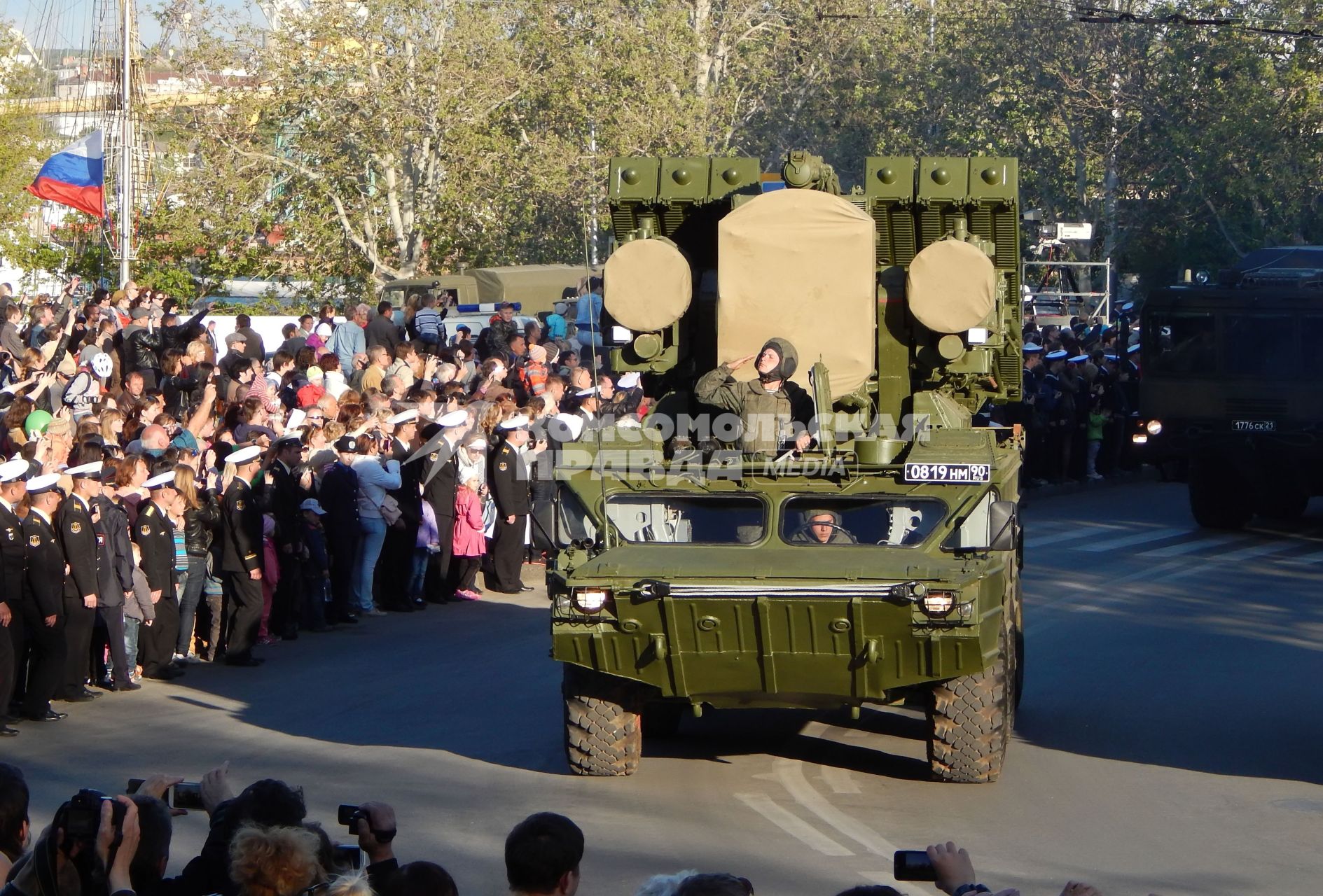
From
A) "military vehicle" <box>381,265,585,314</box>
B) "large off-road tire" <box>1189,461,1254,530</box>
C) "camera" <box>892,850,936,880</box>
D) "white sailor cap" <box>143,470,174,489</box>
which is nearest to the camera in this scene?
"camera" <box>892,850,936,880</box>

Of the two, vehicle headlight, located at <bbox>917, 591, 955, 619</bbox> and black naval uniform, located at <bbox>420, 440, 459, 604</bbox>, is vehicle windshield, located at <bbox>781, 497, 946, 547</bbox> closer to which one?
vehicle headlight, located at <bbox>917, 591, 955, 619</bbox>

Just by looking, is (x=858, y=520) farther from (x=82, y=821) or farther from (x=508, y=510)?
(x=508, y=510)

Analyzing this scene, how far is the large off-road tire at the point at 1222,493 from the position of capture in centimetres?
2142

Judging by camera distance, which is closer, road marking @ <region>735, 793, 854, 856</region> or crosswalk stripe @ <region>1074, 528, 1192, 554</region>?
road marking @ <region>735, 793, 854, 856</region>

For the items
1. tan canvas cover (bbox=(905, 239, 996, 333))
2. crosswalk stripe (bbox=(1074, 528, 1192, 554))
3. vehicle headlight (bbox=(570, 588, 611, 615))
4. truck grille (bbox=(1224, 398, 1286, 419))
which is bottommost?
crosswalk stripe (bbox=(1074, 528, 1192, 554))

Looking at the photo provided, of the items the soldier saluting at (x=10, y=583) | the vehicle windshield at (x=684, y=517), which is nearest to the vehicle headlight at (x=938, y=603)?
the vehicle windshield at (x=684, y=517)

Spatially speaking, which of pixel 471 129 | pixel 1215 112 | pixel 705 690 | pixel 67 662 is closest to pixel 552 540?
pixel 705 690

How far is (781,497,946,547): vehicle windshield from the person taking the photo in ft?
32.9

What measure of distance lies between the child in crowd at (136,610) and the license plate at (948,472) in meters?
5.35

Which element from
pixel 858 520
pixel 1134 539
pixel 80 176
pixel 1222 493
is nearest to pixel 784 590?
pixel 858 520

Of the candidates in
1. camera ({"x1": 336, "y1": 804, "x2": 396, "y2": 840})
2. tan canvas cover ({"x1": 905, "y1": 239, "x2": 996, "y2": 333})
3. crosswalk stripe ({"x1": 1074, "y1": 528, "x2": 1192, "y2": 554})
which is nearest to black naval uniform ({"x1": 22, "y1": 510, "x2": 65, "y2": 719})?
tan canvas cover ({"x1": 905, "y1": 239, "x2": 996, "y2": 333})

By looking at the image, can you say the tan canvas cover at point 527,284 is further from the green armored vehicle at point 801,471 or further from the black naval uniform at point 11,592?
the black naval uniform at point 11,592

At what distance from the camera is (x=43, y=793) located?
9.56m

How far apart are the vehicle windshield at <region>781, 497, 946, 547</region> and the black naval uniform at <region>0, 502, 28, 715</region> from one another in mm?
4708
